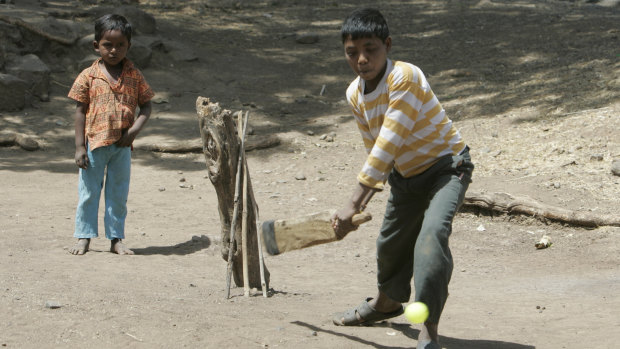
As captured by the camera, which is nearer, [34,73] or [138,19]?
[34,73]

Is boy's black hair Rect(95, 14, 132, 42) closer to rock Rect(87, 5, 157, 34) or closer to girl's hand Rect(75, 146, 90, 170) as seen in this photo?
girl's hand Rect(75, 146, 90, 170)

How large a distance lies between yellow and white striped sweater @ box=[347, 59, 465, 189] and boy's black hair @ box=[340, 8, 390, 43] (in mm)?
136

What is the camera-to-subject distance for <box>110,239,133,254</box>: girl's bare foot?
5.75m

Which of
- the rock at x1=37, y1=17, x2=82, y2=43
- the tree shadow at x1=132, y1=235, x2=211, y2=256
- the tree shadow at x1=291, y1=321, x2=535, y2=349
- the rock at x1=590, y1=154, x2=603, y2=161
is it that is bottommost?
the tree shadow at x1=132, y1=235, x2=211, y2=256

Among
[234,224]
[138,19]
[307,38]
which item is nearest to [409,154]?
[234,224]

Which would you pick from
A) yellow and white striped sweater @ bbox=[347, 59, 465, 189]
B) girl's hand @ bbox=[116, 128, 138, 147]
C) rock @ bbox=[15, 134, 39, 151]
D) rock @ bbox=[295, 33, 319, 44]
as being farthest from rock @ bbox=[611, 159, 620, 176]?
rock @ bbox=[295, 33, 319, 44]

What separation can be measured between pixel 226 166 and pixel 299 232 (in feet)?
3.33

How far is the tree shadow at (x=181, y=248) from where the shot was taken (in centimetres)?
596

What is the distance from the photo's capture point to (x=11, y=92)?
10297 millimetres

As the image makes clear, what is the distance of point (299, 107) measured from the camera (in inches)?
445

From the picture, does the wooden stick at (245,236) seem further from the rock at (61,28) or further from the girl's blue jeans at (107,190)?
the rock at (61,28)

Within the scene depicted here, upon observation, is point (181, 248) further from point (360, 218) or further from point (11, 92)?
point (11, 92)

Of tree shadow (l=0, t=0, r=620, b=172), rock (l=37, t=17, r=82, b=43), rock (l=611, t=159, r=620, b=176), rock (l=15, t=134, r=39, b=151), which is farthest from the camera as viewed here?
rock (l=37, t=17, r=82, b=43)

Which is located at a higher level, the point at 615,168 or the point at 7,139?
the point at 615,168
